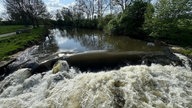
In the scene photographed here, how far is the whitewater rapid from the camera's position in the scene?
863cm

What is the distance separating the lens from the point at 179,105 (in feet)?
27.7

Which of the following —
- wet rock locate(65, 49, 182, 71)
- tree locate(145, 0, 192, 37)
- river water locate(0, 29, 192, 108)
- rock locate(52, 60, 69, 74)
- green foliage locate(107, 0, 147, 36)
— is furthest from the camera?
green foliage locate(107, 0, 147, 36)

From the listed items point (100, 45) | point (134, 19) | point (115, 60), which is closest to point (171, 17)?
point (100, 45)

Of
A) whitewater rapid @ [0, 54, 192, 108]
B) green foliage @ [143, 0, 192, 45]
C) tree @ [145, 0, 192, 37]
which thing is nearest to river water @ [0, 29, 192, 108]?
whitewater rapid @ [0, 54, 192, 108]

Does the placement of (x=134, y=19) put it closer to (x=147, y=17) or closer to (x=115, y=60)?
(x=147, y=17)

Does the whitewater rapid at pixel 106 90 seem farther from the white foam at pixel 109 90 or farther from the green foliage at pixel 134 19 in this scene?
the green foliage at pixel 134 19

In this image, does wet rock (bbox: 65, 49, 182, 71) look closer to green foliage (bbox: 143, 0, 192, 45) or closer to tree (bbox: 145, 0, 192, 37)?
green foliage (bbox: 143, 0, 192, 45)

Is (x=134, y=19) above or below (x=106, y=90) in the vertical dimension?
above

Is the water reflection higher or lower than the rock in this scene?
lower

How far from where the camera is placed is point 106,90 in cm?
916

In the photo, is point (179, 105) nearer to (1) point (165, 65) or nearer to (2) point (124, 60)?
(1) point (165, 65)

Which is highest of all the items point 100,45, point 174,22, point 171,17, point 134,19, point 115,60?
point 171,17

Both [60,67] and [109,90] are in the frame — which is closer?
[109,90]

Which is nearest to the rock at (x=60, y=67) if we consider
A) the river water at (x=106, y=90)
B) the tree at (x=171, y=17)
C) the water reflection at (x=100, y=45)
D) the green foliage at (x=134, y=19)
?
the river water at (x=106, y=90)
